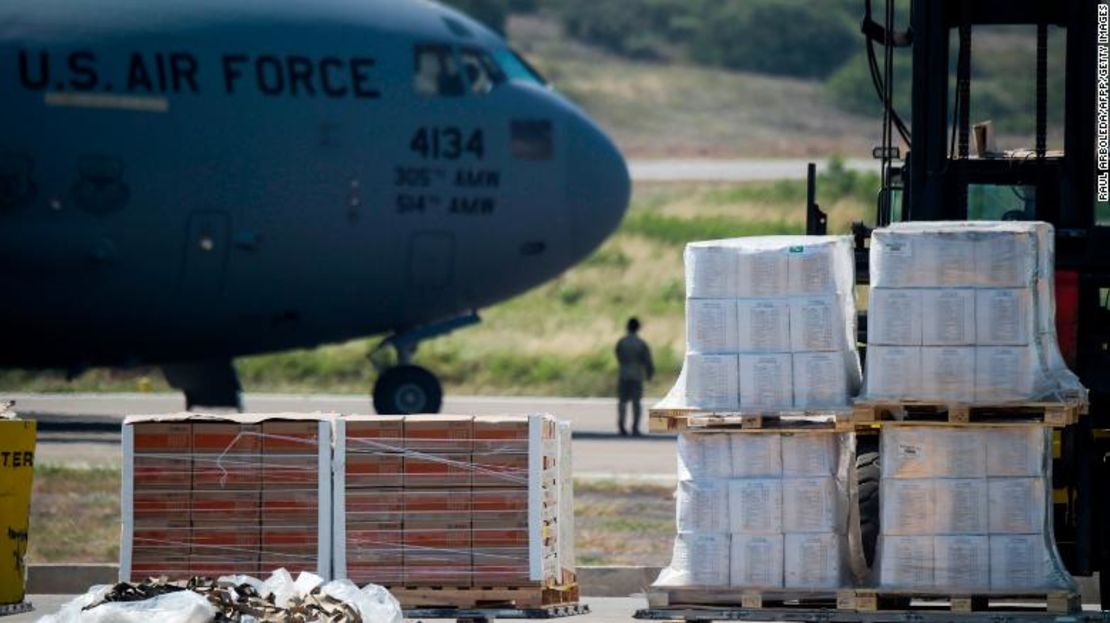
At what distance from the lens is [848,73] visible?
7238cm

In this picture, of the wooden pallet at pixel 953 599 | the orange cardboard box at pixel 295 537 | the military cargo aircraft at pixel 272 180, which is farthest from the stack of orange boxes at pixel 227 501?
the military cargo aircraft at pixel 272 180

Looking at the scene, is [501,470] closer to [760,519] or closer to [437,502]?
[437,502]

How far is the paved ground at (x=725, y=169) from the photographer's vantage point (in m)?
54.9

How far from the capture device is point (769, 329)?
37.5ft

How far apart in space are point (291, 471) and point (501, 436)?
110 centimetres

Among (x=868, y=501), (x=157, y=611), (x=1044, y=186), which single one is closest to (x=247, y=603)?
(x=157, y=611)

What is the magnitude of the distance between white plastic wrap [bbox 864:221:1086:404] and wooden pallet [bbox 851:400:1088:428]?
50 millimetres

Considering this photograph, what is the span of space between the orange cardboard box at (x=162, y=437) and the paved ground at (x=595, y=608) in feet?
4.37

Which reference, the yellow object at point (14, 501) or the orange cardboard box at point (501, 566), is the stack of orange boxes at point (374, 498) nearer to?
the orange cardboard box at point (501, 566)

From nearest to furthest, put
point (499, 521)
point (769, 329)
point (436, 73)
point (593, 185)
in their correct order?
point (769, 329)
point (499, 521)
point (436, 73)
point (593, 185)

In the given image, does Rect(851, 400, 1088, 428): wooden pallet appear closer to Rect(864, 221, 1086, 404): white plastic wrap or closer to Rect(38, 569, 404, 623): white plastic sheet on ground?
Rect(864, 221, 1086, 404): white plastic wrap

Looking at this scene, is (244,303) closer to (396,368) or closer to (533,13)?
(396,368)

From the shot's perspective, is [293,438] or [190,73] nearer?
[293,438]

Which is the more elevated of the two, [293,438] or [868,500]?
[293,438]
